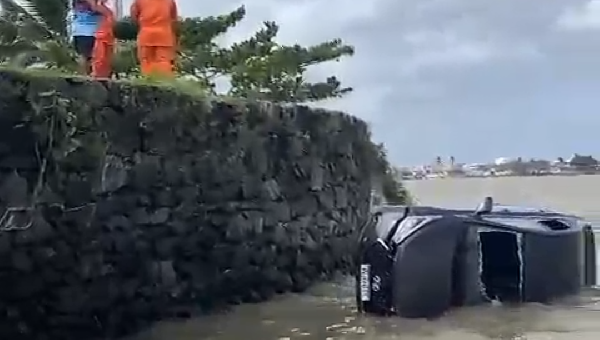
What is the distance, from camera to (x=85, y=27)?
27.2 feet

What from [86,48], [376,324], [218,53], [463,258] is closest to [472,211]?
[463,258]

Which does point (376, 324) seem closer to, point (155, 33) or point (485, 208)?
point (485, 208)

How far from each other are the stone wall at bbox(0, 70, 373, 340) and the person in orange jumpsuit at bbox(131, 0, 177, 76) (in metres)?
0.90

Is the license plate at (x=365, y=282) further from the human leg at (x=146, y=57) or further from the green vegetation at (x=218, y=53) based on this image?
the green vegetation at (x=218, y=53)

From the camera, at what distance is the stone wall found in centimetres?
611

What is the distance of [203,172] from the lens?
25.4 ft

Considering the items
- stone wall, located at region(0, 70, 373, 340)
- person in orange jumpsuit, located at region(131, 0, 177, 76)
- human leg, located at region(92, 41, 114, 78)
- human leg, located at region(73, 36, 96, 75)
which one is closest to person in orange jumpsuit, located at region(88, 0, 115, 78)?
human leg, located at region(92, 41, 114, 78)

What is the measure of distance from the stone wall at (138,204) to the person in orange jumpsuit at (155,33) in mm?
904

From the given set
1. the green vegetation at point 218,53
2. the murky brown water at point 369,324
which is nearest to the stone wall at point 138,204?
the murky brown water at point 369,324

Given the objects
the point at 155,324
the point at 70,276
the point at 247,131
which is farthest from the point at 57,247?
the point at 247,131

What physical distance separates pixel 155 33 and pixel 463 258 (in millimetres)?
3306

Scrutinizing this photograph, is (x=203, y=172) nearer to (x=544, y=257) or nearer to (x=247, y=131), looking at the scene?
(x=247, y=131)

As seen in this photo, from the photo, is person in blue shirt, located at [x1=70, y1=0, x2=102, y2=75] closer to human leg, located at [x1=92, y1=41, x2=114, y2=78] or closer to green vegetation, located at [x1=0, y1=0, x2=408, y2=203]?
human leg, located at [x1=92, y1=41, x2=114, y2=78]

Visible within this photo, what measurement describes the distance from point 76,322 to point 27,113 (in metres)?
1.45
